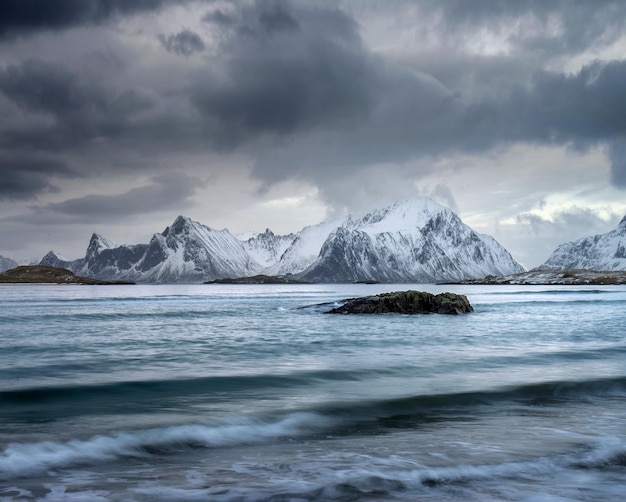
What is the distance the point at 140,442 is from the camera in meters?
11.5

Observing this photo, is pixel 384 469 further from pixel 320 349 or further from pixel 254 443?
pixel 320 349

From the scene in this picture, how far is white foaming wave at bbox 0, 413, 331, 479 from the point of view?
390 inches

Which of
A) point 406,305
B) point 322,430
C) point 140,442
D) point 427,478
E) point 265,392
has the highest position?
point 406,305

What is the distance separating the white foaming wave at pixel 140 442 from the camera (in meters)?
9.91

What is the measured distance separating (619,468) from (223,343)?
25475 millimetres

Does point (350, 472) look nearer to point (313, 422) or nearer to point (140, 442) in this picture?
point (313, 422)

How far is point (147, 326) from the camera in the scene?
44.9 meters

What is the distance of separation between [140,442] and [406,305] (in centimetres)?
4617

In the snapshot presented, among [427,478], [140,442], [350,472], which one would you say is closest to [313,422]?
[140,442]

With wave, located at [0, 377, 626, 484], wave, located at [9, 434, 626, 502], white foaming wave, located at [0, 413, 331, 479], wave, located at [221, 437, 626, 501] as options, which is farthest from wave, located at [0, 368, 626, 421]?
wave, located at [221, 437, 626, 501]

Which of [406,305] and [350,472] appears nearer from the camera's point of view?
[350,472]

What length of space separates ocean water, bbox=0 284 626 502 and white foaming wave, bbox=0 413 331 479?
49 millimetres

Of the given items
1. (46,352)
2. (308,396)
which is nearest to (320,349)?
(308,396)

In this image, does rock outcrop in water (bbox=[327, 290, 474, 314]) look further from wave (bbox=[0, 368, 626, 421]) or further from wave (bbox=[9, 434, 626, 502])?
wave (bbox=[9, 434, 626, 502])
